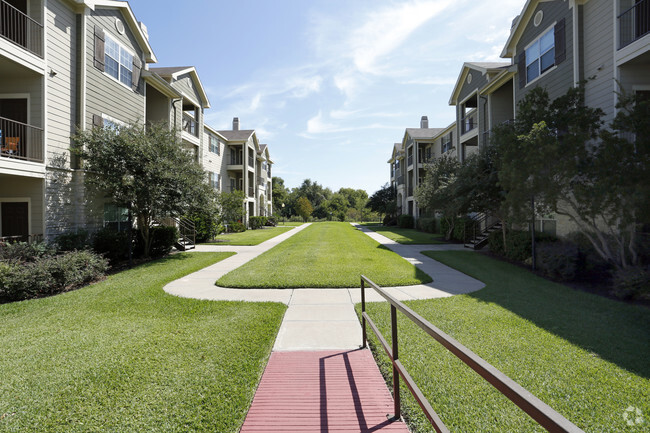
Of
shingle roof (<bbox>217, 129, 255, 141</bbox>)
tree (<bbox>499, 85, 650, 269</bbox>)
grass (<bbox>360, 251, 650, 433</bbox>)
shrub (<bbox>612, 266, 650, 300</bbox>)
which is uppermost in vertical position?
shingle roof (<bbox>217, 129, 255, 141</bbox>)

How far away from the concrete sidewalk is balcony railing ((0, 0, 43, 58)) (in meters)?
8.66

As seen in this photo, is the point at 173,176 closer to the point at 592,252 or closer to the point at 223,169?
the point at 592,252

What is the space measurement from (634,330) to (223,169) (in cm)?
2805

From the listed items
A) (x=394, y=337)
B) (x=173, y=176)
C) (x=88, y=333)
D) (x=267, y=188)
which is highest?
(x=267, y=188)

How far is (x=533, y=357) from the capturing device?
3928 millimetres

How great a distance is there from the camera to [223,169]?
2845cm

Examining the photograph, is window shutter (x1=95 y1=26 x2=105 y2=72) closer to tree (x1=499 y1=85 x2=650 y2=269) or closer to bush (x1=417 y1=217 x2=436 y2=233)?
tree (x1=499 y1=85 x2=650 y2=269)

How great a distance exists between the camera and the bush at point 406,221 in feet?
105

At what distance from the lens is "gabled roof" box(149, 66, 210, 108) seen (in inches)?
658

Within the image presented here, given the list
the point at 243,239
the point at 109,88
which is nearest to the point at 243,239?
the point at 243,239

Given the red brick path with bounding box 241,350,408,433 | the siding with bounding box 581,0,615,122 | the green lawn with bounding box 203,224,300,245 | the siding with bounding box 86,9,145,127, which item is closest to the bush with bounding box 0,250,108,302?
the siding with bounding box 86,9,145,127

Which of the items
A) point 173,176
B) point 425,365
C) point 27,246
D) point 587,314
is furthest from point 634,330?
point 27,246

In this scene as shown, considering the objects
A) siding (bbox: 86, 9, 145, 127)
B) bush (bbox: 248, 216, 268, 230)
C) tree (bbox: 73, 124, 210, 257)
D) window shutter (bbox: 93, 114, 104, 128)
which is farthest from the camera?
bush (bbox: 248, 216, 268, 230)

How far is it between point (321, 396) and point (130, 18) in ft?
54.5
